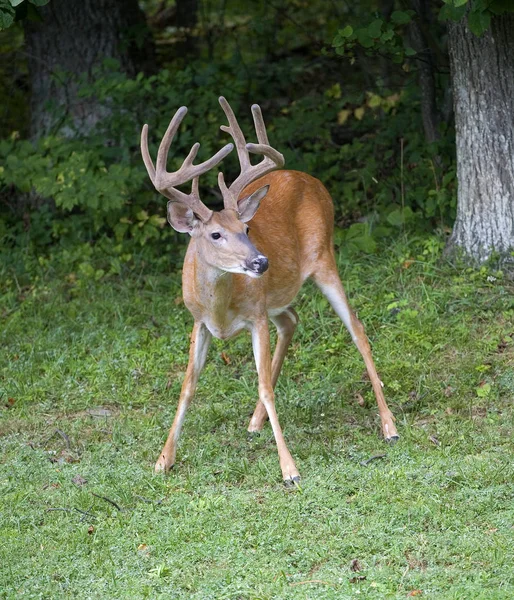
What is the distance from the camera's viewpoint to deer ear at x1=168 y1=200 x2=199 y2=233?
5.51 meters

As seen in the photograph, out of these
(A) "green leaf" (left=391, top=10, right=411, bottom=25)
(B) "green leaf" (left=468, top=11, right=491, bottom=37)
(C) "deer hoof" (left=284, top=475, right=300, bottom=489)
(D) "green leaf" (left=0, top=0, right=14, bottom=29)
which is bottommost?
(C) "deer hoof" (left=284, top=475, right=300, bottom=489)

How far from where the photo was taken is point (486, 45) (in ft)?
23.9

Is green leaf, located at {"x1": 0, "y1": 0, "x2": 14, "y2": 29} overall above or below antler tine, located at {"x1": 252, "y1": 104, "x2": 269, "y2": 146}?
above

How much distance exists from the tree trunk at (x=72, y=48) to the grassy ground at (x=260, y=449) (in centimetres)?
180

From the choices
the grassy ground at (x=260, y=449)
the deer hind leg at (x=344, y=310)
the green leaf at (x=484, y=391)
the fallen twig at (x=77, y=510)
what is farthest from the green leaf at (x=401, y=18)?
the fallen twig at (x=77, y=510)

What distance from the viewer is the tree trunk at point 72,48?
31.5ft

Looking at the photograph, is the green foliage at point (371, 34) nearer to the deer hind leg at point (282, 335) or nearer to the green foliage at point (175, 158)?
the green foliage at point (175, 158)

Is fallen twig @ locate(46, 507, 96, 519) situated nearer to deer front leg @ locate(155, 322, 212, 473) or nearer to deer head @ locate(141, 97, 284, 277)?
deer front leg @ locate(155, 322, 212, 473)

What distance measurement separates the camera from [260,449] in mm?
5953

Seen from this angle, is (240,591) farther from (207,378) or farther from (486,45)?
(486,45)

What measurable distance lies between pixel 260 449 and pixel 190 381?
55 centimetres

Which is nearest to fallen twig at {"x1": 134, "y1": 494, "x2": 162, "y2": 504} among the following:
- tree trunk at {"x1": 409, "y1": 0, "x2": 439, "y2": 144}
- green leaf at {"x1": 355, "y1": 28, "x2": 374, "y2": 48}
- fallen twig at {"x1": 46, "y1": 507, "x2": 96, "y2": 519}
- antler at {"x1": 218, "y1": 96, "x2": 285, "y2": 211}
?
fallen twig at {"x1": 46, "y1": 507, "x2": 96, "y2": 519}

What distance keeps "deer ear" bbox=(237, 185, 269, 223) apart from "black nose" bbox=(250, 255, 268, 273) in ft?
1.44

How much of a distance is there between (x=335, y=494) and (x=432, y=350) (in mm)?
1937
